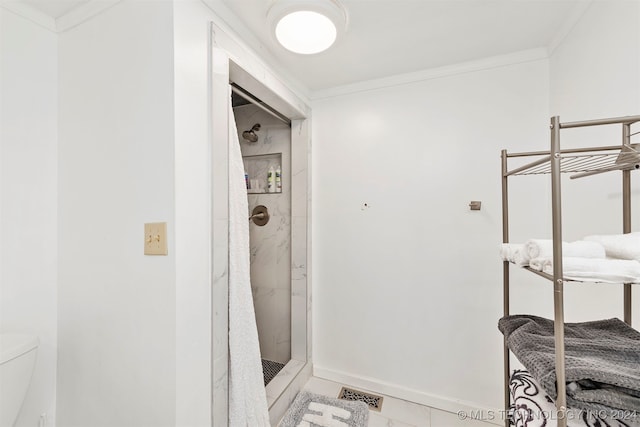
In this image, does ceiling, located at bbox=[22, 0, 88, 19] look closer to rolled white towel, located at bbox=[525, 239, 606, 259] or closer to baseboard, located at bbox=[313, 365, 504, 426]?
rolled white towel, located at bbox=[525, 239, 606, 259]

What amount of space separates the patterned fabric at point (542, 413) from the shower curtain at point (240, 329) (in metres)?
1.03

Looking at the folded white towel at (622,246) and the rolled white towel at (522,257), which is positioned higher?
the folded white towel at (622,246)

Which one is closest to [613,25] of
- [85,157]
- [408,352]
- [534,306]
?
[534,306]

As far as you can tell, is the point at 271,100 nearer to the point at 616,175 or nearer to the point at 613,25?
the point at 613,25

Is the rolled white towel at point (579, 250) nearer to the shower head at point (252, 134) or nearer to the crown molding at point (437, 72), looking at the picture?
the crown molding at point (437, 72)

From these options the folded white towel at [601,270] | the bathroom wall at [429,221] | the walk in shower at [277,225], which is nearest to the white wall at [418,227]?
the bathroom wall at [429,221]

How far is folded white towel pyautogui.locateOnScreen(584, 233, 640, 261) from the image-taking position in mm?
706

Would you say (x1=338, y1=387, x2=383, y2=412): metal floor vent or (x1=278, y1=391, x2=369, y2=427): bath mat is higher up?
(x1=278, y1=391, x2=369, y2=427): bath mat

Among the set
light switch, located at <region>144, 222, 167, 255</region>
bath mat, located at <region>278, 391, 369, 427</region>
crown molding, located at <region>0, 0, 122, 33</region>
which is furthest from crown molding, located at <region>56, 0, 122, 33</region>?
bath mat, located at <region>278, 391, 369, 427</region>

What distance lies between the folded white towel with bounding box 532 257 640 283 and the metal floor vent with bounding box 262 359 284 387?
1.97 meters

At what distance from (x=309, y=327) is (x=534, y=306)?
1488 millimetres

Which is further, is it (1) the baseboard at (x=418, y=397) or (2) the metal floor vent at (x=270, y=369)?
(2) the metal floor vent at (x=270, y=369)

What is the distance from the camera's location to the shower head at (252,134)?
7.28ft

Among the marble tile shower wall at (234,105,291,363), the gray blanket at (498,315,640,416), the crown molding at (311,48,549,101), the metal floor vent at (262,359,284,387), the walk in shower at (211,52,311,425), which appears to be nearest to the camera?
the gray blanket at (498,315,640,416)
